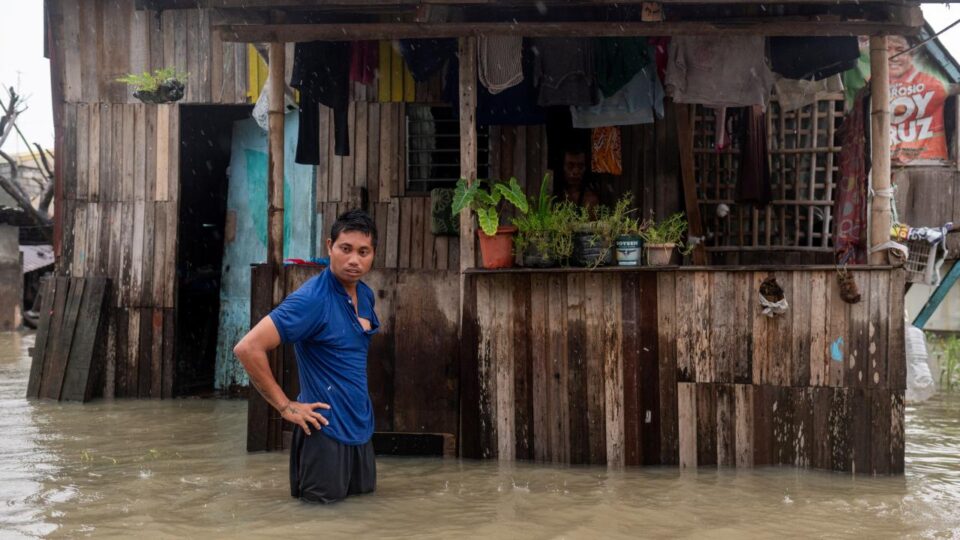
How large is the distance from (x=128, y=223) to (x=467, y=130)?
555cm

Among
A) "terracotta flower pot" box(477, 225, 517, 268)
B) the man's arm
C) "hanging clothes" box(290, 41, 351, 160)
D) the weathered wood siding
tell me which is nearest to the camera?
the man's arm

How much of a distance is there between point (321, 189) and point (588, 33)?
4018mm

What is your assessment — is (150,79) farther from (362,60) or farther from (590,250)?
(590,250)

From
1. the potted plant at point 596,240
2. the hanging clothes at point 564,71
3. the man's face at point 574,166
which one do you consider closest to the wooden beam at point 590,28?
the hanging clothes at point 564,71

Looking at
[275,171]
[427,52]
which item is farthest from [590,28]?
[275,171]

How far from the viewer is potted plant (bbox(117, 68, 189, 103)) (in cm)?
1045

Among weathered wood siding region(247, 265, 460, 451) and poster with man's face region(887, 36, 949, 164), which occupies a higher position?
poster with man's face region(887, 36, 949, 164)

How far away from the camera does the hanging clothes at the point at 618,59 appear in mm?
8008

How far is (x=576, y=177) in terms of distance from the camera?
30.5ft

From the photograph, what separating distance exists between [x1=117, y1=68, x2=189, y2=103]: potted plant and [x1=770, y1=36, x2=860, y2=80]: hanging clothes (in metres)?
6.65

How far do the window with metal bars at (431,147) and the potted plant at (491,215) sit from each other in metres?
2.62

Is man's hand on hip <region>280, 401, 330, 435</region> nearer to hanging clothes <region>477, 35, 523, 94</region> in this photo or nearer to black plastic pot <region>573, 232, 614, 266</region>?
black plastic pot <region>573, 232, 614, 266</region>

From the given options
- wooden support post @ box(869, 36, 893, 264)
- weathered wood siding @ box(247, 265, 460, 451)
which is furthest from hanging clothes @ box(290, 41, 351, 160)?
wooden support post @ box(869, 36, 893, 264)

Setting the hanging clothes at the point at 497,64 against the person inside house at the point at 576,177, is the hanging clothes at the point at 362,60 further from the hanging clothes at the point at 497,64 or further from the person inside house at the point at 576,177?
the person inside house at the point at 576,177
